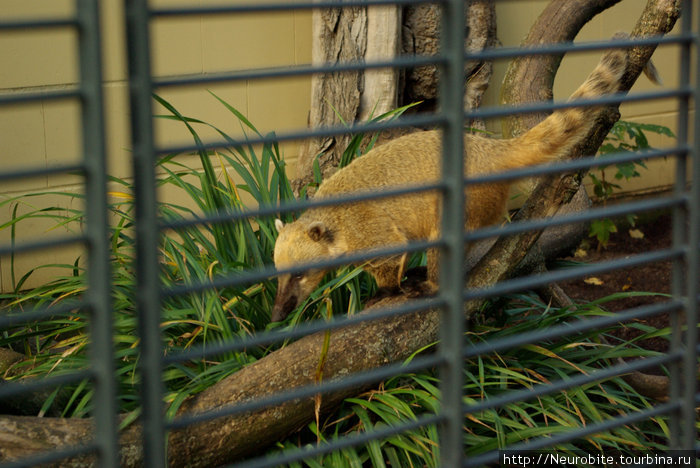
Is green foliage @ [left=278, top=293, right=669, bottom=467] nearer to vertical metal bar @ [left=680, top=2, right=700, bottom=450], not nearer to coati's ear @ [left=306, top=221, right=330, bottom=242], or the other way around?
coati's ear @ [left=306, top=221, right=330, bottom=242]

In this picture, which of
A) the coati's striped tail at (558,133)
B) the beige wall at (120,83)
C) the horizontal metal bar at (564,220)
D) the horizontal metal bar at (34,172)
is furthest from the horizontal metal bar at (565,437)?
the beige wall at (120,83)

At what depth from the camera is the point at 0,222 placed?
4.70 meters

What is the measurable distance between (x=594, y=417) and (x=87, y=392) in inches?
79.1

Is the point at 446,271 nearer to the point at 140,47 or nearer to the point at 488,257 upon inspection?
the point at 140,47

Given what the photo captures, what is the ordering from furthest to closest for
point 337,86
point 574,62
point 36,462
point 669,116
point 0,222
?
point 669,116 → point 574,62 → point 337,86 → point 0,222 → point 36,462

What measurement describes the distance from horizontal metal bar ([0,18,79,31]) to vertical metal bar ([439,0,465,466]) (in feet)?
2.21

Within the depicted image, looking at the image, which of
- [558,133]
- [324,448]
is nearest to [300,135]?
[324,448]

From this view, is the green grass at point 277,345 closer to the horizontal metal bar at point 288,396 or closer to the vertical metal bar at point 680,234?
the vertical metal bar at point 680,234

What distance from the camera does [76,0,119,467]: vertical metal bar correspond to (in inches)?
47.4

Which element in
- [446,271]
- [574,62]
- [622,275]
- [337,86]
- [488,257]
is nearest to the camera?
[446,271]

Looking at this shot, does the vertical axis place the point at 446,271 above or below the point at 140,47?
below

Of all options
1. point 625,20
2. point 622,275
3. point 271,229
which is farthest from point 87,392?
point 625,20

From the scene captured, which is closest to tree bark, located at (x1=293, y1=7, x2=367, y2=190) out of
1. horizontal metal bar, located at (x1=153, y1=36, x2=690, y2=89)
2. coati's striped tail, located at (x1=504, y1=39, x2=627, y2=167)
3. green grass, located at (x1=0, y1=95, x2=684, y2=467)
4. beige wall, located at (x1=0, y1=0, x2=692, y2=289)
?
beige wall, located at (x1=0, y1=0, x2=692, y2=289)

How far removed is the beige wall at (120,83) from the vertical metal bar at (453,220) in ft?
9.54
